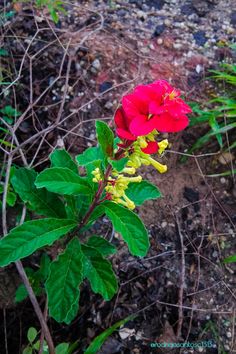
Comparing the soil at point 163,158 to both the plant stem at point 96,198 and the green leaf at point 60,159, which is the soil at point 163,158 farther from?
the plant stem at point 96,198

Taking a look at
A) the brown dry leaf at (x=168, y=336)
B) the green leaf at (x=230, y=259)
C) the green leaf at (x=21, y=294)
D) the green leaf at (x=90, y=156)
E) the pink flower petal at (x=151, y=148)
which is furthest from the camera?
the green leaf at (x=230, y=259)

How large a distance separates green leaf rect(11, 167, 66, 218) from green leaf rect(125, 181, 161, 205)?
0.99 feet

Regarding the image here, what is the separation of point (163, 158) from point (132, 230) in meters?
1.14

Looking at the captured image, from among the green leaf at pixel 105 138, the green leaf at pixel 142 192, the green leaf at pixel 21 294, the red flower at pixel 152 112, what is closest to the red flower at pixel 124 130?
the red flower at pixel 152 112

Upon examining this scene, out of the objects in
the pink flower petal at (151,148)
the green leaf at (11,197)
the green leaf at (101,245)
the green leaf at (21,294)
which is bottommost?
the green leaf at (21,294)

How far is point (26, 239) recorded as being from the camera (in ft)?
4.85

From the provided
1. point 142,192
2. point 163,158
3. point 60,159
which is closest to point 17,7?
point 163,158

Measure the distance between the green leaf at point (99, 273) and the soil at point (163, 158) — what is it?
51cm

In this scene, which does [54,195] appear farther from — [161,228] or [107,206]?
[161,228]

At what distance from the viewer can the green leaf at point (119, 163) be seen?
1241mm

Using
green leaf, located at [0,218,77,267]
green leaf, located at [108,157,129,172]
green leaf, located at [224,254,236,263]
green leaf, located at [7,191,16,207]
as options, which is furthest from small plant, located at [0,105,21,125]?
green leaf, located at [224,254,236,263]

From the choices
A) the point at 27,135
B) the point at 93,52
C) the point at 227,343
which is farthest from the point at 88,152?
the point at 93,52

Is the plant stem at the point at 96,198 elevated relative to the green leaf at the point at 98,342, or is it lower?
elevated

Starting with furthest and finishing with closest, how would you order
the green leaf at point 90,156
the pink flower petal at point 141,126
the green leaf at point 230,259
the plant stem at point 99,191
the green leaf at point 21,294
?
the green leaf at point 230,259 < the green leaf at point 21,294 < the green leaf at point 90,156 < the plant stem at point 99,191 < the pink flower petal at point 141,126
